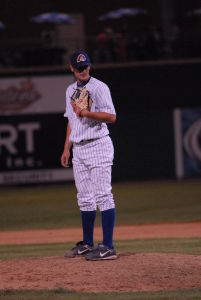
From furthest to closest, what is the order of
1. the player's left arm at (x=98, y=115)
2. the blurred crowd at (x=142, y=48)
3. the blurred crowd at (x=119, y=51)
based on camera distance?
the blurred crowd at (x=142, y=48)
the blurred crowd at (x=119, y=51)
the player's left arm at (x=98, y=115)

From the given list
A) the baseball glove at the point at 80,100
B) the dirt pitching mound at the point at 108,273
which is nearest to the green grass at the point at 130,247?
the dirt pitching mound at the point at 108,273

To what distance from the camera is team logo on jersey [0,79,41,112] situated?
20688 millimetres

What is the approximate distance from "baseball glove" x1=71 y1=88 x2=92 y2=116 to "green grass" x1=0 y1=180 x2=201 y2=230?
21.2 ft

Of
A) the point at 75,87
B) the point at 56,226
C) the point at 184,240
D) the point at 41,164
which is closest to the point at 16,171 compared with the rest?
the point at 41,164

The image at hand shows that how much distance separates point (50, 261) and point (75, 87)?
1606 millimetres

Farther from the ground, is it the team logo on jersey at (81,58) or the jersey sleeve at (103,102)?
the team logo on jersey at (81,58)

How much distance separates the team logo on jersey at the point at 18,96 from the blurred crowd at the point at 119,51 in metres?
1.21

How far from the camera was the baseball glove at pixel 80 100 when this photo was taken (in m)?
7.22

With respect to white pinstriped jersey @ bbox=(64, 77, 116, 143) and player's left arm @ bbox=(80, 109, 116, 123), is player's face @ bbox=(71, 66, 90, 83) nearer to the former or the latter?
white pinstriped jersey @ bbox=(64, 77, 116, 143)

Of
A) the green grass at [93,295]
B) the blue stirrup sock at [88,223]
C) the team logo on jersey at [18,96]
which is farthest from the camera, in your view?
the team logo on jersey at [18,96]

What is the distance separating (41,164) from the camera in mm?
20359

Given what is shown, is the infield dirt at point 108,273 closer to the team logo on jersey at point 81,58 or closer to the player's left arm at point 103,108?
the player's left arm at point 103,108

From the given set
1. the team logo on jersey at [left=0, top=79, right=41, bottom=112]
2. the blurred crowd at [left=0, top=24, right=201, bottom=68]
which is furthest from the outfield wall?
the blurred crowd at [left=0, top=24, right=201, bottom=68]

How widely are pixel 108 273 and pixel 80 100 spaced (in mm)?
1570
